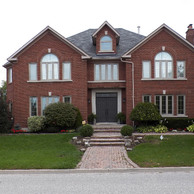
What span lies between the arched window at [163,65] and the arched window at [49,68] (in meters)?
8.17

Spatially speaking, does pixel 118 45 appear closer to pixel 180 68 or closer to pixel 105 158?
pixel 180 68

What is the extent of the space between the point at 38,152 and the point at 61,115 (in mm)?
4953

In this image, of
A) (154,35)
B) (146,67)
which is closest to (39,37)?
(146,67)

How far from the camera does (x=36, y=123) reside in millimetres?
15602

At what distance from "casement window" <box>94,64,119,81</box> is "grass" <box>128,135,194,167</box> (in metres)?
6.66

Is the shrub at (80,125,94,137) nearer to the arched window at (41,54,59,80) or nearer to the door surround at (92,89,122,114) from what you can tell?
the door surround at (92,89,122,114)

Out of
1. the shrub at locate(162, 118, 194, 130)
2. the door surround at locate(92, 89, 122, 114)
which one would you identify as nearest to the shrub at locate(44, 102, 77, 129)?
the door surround at locate(92, 89, 122, 114)

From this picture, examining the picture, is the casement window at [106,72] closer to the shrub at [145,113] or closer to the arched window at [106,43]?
the arched window at [106,43]

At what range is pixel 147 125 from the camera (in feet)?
51.6

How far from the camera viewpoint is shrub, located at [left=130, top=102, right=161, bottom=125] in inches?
580

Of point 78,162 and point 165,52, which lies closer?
point 78,162

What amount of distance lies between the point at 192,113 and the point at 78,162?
11.6 m
